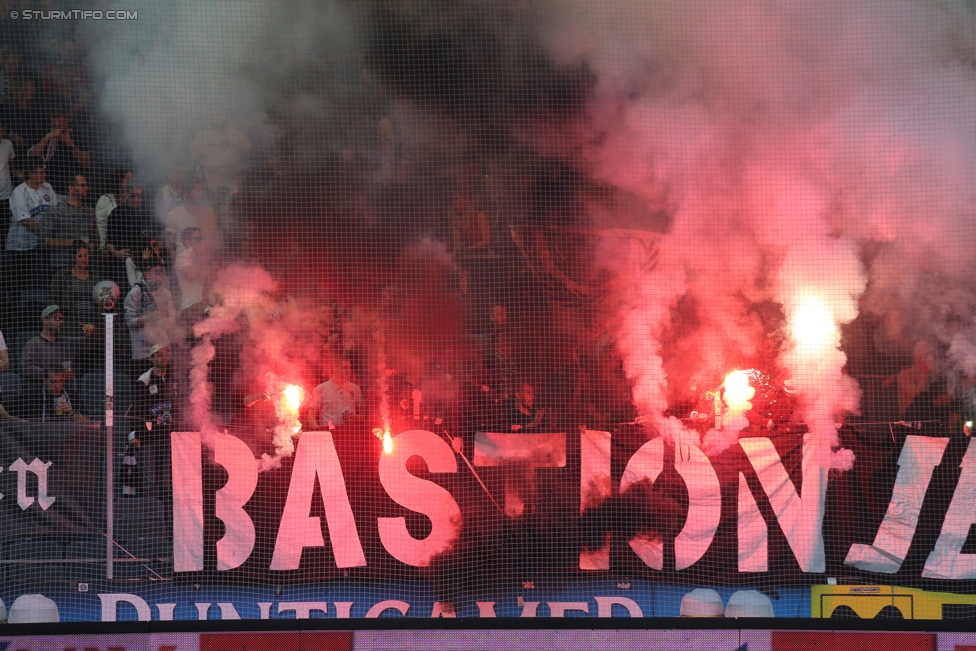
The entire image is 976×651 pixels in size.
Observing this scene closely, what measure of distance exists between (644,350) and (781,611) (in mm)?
1799

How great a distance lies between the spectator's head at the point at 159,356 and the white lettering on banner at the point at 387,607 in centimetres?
198

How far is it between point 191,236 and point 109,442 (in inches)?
54.0

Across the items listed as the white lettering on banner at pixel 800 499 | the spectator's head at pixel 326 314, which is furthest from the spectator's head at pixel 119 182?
the white lettering on banner at pixel 800 499

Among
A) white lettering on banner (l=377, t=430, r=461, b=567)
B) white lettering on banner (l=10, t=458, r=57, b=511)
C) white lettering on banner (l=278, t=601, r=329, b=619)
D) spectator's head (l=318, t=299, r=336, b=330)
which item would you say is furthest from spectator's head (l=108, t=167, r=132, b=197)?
white lettering on banner (l=278, t=601, r=329, b=619)

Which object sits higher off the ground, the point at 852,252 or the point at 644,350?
the point at 852,252

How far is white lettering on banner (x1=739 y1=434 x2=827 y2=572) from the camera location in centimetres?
546

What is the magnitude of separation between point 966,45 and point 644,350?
110 inches

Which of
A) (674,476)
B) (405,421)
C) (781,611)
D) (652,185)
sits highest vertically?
→ (652,185)

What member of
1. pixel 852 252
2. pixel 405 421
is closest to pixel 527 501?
pixel 405 421

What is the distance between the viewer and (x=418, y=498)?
218 inches

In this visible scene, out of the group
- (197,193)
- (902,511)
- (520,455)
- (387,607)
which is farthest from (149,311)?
(902,511)

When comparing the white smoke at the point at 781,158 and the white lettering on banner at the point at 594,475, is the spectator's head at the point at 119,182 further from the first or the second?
the white lettering on banner at the point at 594,475

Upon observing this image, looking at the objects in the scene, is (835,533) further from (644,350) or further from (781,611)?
(644,350)

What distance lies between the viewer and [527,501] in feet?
18.1
